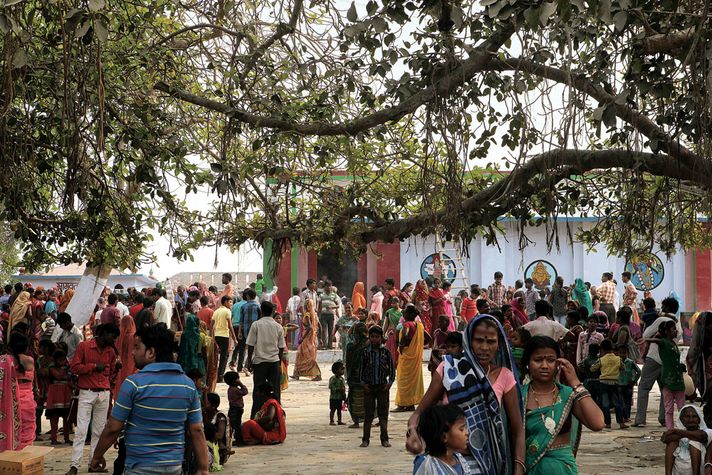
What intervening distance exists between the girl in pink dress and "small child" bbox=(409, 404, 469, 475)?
18.2 feet

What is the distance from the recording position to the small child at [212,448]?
10141 millimetres

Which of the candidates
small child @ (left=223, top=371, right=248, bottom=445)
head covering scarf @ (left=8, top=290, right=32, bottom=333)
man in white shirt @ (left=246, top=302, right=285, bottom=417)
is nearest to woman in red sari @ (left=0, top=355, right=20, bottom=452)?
small child @ (left=223, top=371, right=248, bottom=445)

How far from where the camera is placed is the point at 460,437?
499 cm

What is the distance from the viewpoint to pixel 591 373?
1380 centimetres

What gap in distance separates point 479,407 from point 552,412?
38cm

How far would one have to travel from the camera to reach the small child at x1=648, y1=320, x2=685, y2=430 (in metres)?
12.1

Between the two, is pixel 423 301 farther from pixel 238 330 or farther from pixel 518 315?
pixel 518 315

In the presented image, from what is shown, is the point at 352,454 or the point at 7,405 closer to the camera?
A: the point at 7,405

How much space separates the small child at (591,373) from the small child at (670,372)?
1.41 metres

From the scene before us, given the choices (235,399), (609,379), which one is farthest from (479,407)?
(609,379)

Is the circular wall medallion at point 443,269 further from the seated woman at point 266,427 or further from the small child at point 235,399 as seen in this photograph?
the small child at point 235,399

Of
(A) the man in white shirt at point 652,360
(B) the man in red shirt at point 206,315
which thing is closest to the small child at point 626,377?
(A) the man in white shirt at point 652,360

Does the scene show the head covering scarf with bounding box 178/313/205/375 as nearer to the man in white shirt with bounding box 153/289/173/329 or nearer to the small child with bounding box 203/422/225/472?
the small child with bounding box 203/422/225/472

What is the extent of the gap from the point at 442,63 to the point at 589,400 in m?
3.71
